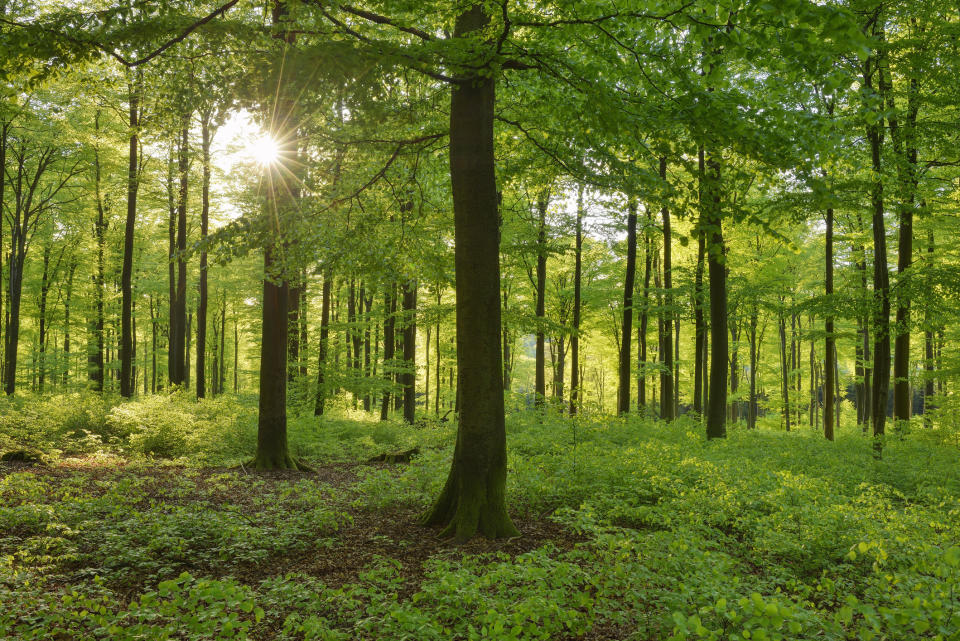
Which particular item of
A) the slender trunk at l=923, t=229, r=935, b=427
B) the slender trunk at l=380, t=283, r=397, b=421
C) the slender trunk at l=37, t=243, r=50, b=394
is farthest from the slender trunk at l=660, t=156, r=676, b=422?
the slender trunk at l=37, t=243, r=50, b=394

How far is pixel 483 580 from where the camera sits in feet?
13.7

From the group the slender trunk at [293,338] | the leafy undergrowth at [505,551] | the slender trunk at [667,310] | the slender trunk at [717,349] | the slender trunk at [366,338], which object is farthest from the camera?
the slender trunk at [366,338]

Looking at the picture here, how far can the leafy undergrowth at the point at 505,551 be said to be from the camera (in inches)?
141

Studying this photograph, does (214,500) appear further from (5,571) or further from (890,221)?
(890,221)

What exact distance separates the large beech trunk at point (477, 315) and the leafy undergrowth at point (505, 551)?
1.88 ft

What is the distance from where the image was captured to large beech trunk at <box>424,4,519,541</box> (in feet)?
21.4

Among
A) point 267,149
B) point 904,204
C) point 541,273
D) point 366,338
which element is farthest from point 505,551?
point 366,338

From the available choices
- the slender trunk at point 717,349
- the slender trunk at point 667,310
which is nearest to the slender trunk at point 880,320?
the slender trunk at point 717,349

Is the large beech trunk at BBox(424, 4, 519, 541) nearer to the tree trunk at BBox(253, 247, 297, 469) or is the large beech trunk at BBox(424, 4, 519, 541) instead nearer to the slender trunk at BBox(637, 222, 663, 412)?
the tree trunk at BBox(253, 247, 297, 469)

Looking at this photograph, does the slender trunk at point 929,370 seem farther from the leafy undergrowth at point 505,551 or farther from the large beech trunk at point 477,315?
the large beech trunk at point 477,315

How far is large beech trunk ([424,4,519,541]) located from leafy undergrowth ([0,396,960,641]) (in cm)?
57

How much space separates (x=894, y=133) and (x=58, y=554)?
1569 cm

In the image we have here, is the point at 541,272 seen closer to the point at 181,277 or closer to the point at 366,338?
the point at 366,338

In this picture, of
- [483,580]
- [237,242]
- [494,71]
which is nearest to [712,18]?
[494,71]
